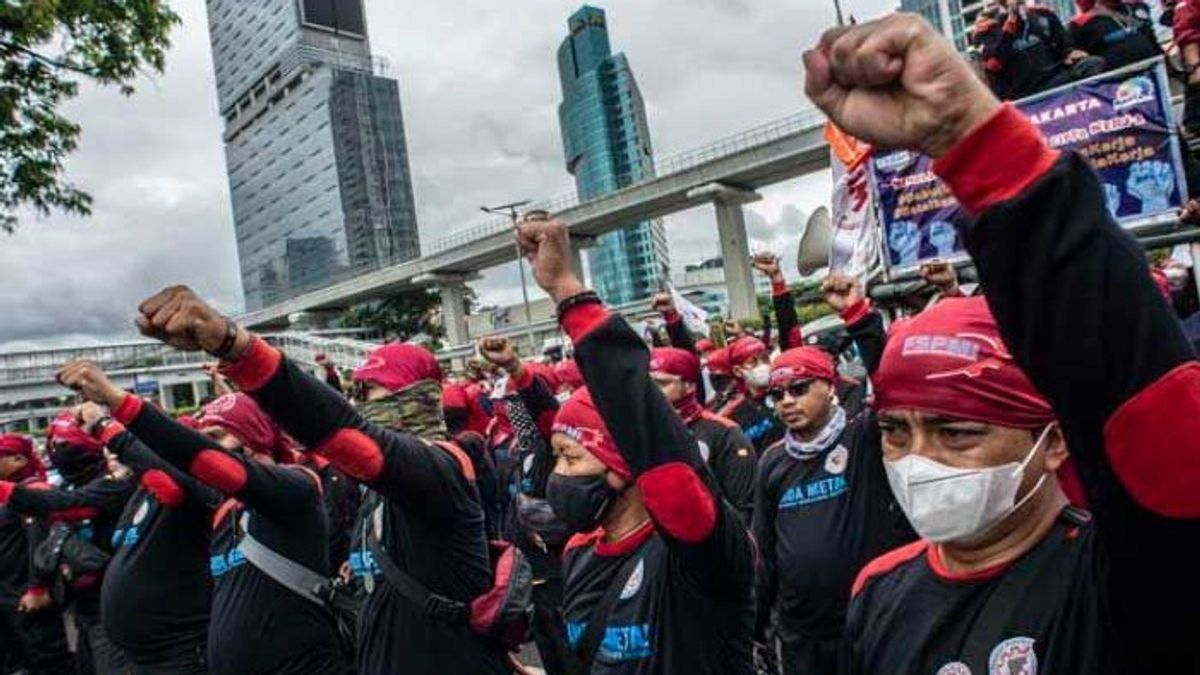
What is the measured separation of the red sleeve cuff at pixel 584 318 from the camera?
2014 millimetres

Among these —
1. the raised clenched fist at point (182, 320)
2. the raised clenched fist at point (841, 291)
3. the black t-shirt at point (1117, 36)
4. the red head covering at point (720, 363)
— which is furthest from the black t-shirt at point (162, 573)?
the black t-shirt at point (1117, 36)

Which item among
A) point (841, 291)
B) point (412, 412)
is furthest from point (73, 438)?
point (841, 291)

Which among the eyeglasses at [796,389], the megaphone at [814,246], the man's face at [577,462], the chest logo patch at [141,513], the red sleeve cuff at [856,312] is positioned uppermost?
the megaphone at [814,246]

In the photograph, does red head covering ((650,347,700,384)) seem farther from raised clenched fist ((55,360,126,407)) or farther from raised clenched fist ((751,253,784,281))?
raised clenched fist ((55,360,126,407))

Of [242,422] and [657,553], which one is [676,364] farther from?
[657,553]

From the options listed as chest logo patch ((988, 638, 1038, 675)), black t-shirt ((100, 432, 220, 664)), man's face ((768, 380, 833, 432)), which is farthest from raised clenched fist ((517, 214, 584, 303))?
black t-shirt ((100, 432, 220, 664))

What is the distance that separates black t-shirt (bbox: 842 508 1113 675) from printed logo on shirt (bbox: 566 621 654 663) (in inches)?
30.1

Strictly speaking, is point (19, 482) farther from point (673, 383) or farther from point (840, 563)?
→ point (840, 563)

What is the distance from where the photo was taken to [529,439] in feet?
19.5

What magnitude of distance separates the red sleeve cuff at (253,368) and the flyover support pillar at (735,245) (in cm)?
3237

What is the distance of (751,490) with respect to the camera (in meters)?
4.80

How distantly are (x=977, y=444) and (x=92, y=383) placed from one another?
3.42 m

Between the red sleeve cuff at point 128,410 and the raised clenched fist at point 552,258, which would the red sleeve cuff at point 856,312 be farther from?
the red sleeve cuff at point 128,410

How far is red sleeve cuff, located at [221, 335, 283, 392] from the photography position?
7.94 ft
